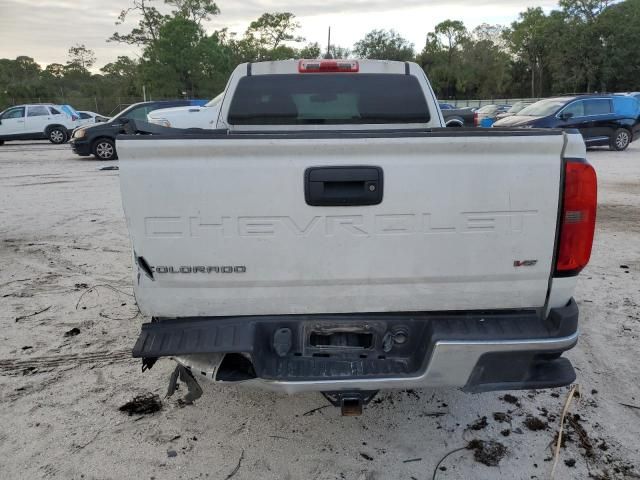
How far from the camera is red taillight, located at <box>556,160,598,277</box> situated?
2.36 metres

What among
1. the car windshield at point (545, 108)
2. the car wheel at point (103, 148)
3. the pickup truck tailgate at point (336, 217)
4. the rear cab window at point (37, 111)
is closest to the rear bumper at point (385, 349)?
the pickup truck tailgate at point (336, 217)

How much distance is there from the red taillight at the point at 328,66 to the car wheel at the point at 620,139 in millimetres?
15265

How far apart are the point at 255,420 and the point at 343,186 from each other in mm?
1652

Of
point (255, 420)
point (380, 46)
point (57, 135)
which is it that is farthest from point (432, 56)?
point (255, 420)

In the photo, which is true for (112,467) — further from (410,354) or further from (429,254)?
(429,254)

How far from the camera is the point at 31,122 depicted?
22.4 meters

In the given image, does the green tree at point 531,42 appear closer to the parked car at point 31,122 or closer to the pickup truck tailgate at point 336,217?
the parked car at point 31,122

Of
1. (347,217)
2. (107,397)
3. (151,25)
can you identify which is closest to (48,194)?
(107,397)

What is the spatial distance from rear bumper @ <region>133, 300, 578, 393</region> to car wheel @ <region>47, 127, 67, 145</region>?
76.5 feet

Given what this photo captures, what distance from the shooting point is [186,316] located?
8.25ft

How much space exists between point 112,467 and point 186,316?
967 mm

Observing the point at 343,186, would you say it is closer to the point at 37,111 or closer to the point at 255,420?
the point at 255,420

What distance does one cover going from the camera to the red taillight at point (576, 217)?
2359mm

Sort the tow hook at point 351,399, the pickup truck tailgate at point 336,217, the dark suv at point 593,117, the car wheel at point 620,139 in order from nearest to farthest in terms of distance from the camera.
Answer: the pickup truck tailgate at point 336,217
the tow hook at point 351,399
the dark suv at point 593,117
the car wheel at point 620,139
